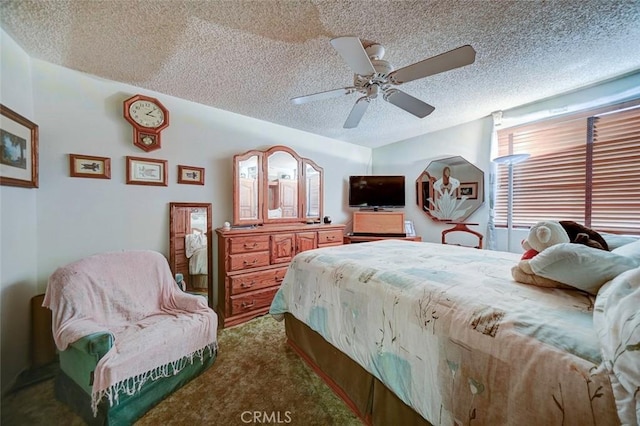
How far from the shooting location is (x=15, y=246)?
1575 millimetres

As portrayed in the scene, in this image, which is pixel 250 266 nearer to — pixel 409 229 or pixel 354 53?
pixel 354 53

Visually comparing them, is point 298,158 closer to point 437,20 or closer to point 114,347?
point 437,20

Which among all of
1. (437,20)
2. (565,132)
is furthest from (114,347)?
(565,132)

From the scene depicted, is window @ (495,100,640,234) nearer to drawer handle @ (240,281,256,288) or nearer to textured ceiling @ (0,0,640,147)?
textured ceiling @ (0,0,640,147)

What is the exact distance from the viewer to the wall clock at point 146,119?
2131 mm

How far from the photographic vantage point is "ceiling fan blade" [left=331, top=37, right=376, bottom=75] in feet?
4.05

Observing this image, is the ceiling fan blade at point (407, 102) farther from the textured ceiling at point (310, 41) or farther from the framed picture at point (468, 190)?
the framed picture at point (468, 190)

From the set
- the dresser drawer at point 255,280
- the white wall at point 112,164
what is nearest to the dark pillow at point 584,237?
the dresser drawer at point 255,280

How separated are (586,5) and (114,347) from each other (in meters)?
3.29

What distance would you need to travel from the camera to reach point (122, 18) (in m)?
1.40

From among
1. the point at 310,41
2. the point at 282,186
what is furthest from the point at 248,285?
the point at 310,41

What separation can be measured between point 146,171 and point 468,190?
380 cm

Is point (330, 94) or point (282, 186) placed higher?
point (330, 94)

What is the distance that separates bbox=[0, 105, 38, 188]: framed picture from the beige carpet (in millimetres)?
1373
